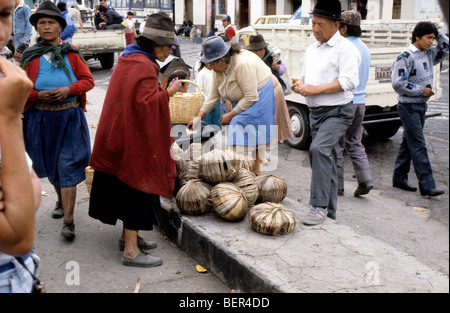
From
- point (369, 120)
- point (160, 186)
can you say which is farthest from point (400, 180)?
point (160, 186)

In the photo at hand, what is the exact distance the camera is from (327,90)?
4160mm

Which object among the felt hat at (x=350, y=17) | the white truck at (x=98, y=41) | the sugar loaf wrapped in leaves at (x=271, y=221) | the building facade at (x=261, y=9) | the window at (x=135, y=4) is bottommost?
the sugar loaf wrapped in leaves at (x=271, y=221)

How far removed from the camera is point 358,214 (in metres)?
5.17

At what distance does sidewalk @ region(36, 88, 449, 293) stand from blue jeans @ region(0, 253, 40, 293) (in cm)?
180

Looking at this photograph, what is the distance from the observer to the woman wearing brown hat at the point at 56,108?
4.16 meters

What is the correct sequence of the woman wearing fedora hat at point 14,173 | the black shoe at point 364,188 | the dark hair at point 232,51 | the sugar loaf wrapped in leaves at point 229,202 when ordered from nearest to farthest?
the woman wearing fedora hat at point 14,173, the sugar loaf wrapped in leaves at point 229,202, the dark hair at point 232,51, the black shoe at point 364,188

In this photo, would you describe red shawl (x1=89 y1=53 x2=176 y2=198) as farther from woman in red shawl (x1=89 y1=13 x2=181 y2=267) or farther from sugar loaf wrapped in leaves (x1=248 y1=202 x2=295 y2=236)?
sugar loaf wrapped in leaves (x1=248 y1=202 x2=295 y2=236)

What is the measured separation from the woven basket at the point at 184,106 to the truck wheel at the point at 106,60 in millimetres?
10892

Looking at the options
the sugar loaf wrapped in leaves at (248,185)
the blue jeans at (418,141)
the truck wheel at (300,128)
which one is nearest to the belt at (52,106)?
the sugar loaf wrapped in leaves at (248,185)

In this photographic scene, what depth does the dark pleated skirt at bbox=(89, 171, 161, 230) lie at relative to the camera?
3703 mm

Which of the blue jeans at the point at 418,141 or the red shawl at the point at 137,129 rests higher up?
the red shawl at the point at 137,129

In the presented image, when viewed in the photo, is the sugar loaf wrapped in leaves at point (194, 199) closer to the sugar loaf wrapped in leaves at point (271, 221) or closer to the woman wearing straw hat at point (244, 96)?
the sugar loaf wrapped in leaves at point (271, 221)

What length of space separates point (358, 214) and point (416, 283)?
2144 mm

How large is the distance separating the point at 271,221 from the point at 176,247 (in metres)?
0.99
